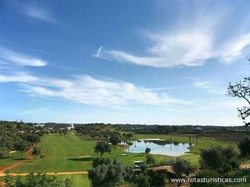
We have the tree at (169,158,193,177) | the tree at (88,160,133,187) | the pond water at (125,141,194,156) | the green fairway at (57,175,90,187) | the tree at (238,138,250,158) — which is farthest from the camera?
the pond water at (125,141,194,156)

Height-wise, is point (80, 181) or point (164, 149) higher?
point (164, 149)

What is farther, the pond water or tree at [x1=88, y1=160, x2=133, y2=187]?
the pond water

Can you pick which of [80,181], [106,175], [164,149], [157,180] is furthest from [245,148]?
[164,149]

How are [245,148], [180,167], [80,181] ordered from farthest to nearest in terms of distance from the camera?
[245,148] → [80,181] → [180,167]

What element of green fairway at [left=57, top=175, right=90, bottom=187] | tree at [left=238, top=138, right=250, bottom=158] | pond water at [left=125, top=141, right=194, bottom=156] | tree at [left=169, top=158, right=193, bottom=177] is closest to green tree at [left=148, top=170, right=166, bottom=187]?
tree at [left=169, top=158, right=193, bottom=177]

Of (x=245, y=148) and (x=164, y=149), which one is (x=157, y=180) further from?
(x=164, y=149)

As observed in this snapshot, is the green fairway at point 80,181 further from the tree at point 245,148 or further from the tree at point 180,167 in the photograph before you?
the tree at point 245,148

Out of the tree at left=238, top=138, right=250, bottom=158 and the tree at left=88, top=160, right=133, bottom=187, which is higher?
the tree at left=238, top=138, right=250, bottom=158

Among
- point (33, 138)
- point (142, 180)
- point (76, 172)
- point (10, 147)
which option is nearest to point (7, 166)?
point (76, 172)

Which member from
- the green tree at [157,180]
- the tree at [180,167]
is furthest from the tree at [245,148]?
the green tree at [157,180]

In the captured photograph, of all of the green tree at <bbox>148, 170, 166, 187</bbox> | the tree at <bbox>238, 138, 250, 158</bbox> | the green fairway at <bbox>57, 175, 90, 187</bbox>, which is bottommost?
the green fairway at <bbox>57, 175, 90, 187</bbox>

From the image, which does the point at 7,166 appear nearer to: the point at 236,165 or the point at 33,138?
the point at 33,138

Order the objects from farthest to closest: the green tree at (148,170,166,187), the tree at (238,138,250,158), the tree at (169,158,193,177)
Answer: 1. the tree at (238,138,250,158)
2. the tree at (169,158,193,177)
3. the green tree at (148,170,166,187)

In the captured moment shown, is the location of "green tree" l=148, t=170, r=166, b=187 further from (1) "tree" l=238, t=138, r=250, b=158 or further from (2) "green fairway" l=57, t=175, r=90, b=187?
(1) "tree" l=238, t=138, r=250, b=158
